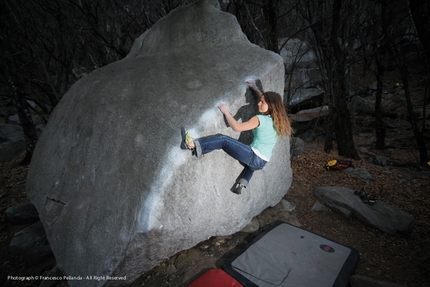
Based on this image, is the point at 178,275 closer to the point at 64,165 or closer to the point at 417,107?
the point at 64,165

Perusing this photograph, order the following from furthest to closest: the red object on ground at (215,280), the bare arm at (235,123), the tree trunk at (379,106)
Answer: the tree trunk at (379,106)
the bare arm at (235,123)
the red object on ground at (215,280)

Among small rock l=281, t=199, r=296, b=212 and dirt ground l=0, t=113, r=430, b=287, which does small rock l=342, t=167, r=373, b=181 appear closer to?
dirt ground l=0, t=113, r=430, b=287

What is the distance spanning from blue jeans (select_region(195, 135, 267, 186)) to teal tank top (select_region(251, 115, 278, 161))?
79 millimetres

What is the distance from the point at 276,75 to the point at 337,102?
16.7 ft

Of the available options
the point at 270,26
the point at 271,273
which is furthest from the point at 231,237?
the point at 270,26

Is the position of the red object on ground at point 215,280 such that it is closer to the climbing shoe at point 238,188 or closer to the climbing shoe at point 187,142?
the climbing shoe at point 238,188

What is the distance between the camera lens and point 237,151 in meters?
2.83

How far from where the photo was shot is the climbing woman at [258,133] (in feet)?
8.99

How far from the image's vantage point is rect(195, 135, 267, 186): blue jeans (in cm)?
256

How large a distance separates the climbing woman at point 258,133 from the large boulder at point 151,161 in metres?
0.16

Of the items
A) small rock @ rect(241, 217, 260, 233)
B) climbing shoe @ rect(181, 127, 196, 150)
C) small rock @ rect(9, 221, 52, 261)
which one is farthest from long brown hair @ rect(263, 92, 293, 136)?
small rock @ rect(9, 221, 52, 261)

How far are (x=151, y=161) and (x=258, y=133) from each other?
1494 millimetres

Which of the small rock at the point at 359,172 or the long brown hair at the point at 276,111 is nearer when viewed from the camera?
the long brown hair at the point at 276,111

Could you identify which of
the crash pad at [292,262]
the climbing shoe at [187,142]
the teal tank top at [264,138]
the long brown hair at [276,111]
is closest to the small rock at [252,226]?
the crash pad at [292,262]
